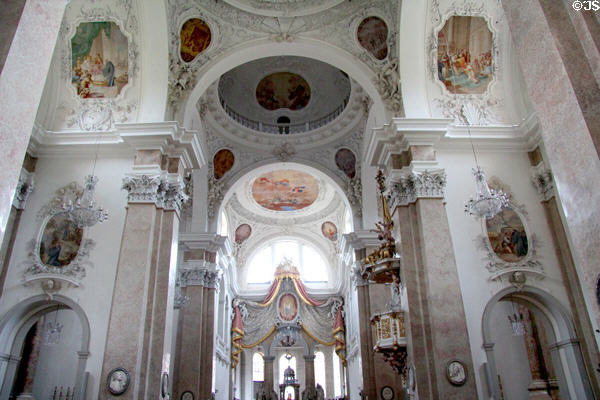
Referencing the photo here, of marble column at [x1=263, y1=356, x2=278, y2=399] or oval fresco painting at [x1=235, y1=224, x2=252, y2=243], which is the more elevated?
oval fresco painting at [x1=235, y1=224, x2=252, y2=243]

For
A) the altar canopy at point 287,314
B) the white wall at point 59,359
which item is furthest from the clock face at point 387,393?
the white wall at point 59,359

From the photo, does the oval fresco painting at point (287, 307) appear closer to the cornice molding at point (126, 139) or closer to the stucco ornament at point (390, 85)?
the cornice molding at point (126, 139)

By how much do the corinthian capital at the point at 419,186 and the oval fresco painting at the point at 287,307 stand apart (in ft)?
47.0

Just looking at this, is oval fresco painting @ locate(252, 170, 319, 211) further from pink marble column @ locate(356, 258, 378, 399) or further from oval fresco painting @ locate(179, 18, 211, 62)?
oval fresco painting @ locate(179, 18, 211, 62)

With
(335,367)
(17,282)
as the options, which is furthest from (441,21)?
(335,367)

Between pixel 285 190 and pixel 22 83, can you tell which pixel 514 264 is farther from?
pixel 285 190

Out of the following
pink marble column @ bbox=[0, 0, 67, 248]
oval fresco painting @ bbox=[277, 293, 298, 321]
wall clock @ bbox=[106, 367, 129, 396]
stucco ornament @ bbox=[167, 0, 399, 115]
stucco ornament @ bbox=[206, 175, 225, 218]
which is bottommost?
wall clock @ bbox=[106, 367, 129, 396]

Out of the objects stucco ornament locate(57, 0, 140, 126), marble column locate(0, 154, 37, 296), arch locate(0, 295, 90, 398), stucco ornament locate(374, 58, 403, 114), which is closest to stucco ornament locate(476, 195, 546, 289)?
stucco ornament locate(374, 58, 403, 114)

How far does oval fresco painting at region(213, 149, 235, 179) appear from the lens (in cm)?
1789

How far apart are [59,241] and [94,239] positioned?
2.53 feet

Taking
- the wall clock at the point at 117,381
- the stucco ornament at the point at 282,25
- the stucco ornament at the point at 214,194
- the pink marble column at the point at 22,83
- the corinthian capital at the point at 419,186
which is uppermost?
the stucco ornament at the point at 282,25

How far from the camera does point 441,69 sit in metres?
11.5

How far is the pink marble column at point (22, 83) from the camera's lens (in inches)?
156

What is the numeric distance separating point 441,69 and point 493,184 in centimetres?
305
